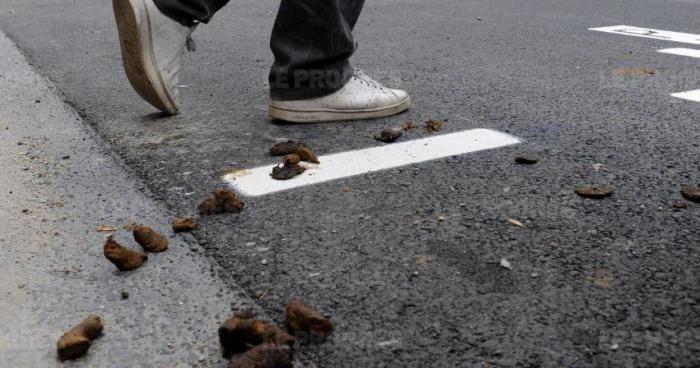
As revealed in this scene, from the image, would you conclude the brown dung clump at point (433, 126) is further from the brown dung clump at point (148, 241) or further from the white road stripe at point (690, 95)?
the brown dung clump at point (148, 241)

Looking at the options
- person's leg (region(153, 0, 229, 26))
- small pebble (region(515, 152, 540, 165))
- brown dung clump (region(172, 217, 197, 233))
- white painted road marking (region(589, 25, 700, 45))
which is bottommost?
white painted road marking (region(589, 25, 700, 45))

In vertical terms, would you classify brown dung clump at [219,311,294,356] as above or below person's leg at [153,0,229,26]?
below

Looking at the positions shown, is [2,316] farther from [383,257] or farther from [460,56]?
[460,56]

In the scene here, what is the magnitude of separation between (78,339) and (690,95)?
2514mm

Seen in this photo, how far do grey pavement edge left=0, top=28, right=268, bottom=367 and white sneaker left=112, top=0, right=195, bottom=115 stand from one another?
0.31 metres

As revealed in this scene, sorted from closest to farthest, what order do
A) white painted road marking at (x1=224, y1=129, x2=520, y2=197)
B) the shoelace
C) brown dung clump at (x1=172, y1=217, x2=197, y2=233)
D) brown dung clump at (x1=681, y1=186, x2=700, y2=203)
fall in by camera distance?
brown dung clump at (x1=172, y1=217, x2=197, y2=233), brown dung clump at (x1=681, y1=186, x2=700, y2=203), white painted road marking at (x1=224, y1=129, x2=520, y2=197), the shoelace

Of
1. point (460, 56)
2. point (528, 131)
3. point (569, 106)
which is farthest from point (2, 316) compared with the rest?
point (460, 56)

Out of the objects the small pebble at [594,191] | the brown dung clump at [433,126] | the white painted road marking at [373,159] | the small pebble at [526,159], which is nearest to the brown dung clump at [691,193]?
the small pebble at [594,191]

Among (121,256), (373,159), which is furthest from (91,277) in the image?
(373,159)

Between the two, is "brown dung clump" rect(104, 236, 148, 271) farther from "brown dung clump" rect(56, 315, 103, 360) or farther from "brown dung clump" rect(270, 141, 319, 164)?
"brown dung clump" rect(270, 141, 319, 164)

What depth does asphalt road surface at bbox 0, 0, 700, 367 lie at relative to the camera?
1315mm

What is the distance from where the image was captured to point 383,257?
1.60m

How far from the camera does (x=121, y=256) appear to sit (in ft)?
5.09

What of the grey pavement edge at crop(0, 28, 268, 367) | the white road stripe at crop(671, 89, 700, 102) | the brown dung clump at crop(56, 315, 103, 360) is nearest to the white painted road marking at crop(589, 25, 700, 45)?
the white road stripe at crop(671, 89, 700, 102)
